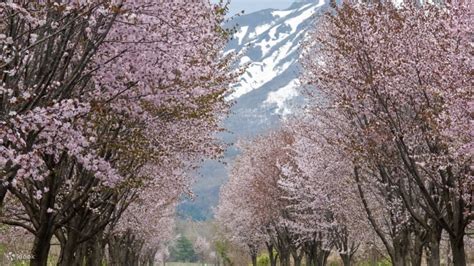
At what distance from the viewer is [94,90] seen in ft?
40.1

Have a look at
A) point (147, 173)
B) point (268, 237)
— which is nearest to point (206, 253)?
point (268, 237)

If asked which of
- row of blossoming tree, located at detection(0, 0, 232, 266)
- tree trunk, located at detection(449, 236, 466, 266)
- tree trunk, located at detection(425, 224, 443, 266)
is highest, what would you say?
row of blossoming tree, located at detection(0, 0, 232, 266)

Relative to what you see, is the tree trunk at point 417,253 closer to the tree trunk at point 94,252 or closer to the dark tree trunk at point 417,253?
the dark tree trunk at point 417,253

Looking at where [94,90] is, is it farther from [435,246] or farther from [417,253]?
[417,253]

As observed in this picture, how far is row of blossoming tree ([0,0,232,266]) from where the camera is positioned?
8.60 metres

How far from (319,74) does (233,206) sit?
4164cm

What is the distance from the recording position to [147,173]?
58.5 feet

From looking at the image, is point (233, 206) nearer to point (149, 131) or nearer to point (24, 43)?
point (149, 131)

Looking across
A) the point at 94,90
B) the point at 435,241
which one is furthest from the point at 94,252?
the point at 94,90

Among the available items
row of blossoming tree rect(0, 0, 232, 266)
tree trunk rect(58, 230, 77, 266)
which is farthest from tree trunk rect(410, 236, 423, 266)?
tree trunk rect(58, 230, 77, 266)

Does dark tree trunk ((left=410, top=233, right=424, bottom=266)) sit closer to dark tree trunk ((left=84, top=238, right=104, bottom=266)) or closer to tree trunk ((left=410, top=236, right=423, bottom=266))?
tree trunk ((left=410, top=236, right=423, bottom=266))

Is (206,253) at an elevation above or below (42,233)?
above

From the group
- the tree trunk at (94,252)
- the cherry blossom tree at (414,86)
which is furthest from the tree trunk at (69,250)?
the cherry blossom tree at (414,86)

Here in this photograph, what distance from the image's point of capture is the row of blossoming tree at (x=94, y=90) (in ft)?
28.2
